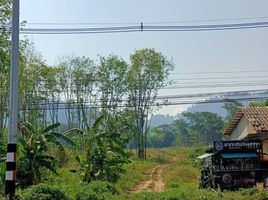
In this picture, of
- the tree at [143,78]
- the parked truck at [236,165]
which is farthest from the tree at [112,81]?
the parked truck at [236,165]

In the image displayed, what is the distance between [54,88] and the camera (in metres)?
44.8

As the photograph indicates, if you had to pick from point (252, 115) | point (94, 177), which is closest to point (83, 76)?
point (252, 115)

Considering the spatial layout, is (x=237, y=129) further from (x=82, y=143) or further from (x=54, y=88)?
(x=54, y=88)

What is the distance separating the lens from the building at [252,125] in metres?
27.3

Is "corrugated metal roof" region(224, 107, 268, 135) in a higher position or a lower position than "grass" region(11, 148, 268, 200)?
higher

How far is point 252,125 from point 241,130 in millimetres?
4272

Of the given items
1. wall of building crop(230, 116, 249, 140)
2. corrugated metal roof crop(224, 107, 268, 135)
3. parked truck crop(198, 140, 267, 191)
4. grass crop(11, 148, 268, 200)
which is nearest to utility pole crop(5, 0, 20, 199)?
grass crop(11, 148, 268, 200)

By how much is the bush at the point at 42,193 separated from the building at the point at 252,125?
1597cm

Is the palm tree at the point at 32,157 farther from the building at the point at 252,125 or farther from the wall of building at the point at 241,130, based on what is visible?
the wall of building at the point at 241,130

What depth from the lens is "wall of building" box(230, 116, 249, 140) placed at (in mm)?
30444

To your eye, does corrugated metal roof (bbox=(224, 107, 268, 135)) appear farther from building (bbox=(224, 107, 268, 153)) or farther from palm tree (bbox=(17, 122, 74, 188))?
palm tree (bbox=(17, 122, 74, 188))

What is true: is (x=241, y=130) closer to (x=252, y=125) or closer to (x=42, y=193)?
(x=252, y=125)

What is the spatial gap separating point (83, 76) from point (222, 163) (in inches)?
1135

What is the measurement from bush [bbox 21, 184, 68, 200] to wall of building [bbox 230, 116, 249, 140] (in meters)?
18.2
